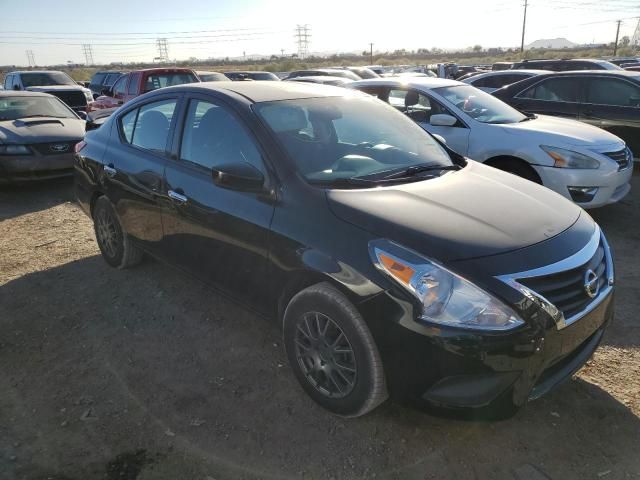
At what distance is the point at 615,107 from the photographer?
24.5 feet

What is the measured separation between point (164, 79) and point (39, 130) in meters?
4.69

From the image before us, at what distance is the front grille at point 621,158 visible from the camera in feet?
17.6

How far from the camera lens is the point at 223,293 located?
3219 mm

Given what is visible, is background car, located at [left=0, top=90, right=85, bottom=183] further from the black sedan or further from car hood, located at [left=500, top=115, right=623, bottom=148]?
the black sedan

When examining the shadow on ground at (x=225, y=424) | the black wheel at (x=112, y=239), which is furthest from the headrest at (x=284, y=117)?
the black wheel at (x=112, y=239)

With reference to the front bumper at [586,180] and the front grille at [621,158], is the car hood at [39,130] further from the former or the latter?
the front grille at [621,158]

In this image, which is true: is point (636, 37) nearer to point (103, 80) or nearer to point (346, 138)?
point (103, 80)

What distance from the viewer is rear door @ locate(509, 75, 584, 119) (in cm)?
767

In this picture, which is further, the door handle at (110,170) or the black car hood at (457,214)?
the door handle at (110,170)

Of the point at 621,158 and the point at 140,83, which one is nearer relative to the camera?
the point at 621,158

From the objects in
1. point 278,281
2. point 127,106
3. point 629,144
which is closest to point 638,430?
point 278,281

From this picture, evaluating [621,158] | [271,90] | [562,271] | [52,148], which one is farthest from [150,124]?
[621,158]

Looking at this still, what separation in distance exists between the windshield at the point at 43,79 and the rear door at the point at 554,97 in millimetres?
13716

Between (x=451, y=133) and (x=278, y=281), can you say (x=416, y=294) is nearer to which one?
(x=278, y=281)
